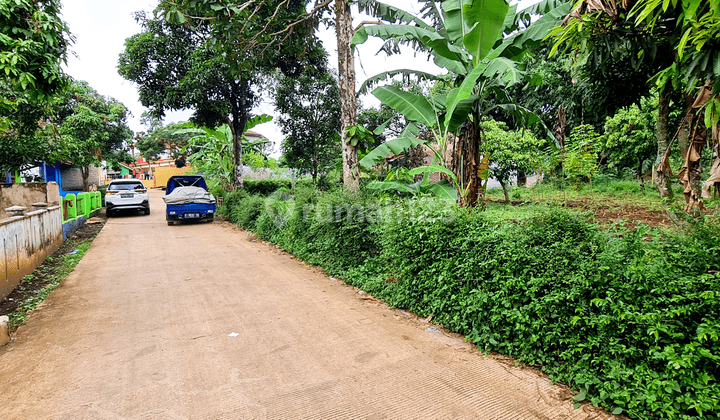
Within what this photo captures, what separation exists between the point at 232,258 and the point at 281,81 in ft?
26.9

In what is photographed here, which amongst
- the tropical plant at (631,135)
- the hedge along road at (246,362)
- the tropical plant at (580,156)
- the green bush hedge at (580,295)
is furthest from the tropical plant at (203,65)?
the tropical plant at (631,135)

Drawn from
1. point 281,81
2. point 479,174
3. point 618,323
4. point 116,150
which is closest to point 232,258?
point 479,174

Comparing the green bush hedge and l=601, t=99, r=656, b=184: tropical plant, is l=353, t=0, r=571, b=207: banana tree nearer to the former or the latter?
the green bush hedge

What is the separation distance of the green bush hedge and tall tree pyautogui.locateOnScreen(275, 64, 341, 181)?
377 inches

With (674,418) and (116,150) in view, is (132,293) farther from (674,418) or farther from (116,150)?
(116,150)

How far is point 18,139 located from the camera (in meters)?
10.7

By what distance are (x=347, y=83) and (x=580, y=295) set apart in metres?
6.67

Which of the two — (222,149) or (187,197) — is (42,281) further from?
(222,149)

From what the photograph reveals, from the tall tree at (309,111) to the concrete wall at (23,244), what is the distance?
778cm

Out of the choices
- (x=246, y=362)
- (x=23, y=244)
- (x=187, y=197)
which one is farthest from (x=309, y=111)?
(x=246, y=362)

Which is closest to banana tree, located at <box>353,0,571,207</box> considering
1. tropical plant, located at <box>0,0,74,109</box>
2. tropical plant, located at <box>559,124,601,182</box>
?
tropical plant, located at <box>0,0,74,109</box>

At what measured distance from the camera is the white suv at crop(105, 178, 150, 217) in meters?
14.9

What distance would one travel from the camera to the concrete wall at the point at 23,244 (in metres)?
5.33

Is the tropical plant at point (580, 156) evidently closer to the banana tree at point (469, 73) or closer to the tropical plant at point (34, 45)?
the banana tree at point (469, 73)
